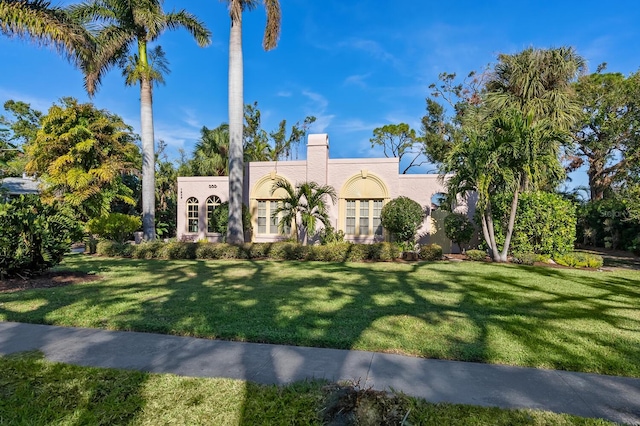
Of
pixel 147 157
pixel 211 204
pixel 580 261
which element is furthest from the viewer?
pixel 211 204

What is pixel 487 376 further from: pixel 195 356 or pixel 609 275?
pixel 609 275

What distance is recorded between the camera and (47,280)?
816 centimetres

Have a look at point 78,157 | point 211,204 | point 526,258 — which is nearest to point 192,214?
point 211,204

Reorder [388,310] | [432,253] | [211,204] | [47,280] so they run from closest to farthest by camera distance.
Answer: [388,310]
[47,280]
[432,253]
[211,204]

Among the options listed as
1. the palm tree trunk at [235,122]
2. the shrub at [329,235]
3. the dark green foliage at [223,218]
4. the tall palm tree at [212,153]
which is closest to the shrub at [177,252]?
the palm tree trunk at [235,122]

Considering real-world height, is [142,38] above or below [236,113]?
above

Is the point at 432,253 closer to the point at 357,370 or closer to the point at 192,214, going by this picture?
the point at 357,370

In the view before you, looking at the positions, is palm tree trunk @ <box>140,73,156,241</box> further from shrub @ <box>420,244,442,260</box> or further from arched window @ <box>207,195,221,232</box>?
shrub @ <box>420,244,442,260</box>

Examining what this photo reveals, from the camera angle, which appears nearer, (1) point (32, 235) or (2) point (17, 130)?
(1) point (32, 235)

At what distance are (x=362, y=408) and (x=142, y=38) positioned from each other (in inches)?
749

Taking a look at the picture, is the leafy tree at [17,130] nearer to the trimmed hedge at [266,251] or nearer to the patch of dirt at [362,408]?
the trimmed hedge at [266,251]

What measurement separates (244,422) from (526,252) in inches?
495

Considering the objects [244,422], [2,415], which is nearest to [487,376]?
[244,422]

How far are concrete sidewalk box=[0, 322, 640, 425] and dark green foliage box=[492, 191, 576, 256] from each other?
10188 mm
